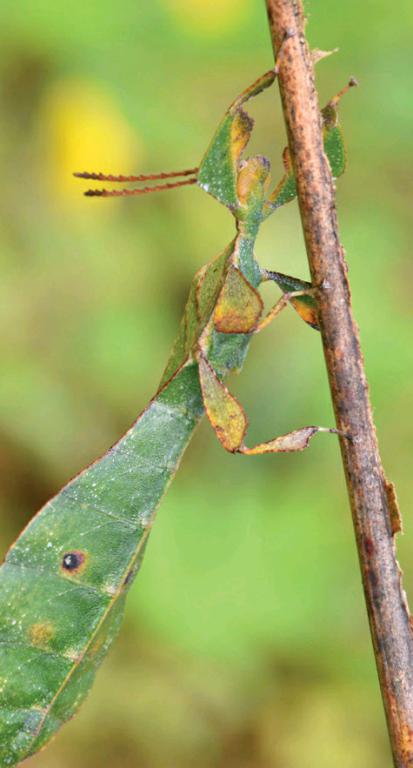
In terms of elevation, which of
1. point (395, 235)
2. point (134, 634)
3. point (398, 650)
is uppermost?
point (395, 235)

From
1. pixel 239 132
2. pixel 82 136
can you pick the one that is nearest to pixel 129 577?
pixel 239 132

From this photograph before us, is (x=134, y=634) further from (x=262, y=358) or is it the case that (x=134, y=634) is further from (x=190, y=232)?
(x=190, y=232)

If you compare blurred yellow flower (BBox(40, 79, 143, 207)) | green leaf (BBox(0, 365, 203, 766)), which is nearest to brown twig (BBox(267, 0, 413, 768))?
green leaf (BBox(0, 365, 203, 766))

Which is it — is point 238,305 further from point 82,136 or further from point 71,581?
point 82,136

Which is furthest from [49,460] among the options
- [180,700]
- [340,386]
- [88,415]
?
[340,386]

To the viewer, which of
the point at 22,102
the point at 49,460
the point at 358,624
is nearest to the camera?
the point at 358,624

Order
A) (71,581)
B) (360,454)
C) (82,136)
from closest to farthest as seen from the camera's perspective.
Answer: (360,454)
(71,581)
(82,136)
